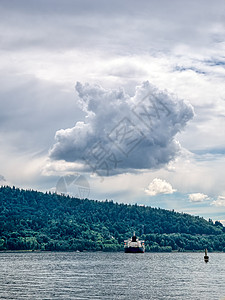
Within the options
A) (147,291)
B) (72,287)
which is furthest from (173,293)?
(72,287)

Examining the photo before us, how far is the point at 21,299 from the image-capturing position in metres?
106

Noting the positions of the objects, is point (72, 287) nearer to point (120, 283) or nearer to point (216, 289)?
point (120, 283)

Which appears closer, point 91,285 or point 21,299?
point 21,299

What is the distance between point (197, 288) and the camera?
444ft

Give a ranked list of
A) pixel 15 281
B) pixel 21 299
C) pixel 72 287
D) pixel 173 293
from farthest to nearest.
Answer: pixel 15 281 → pixel 72 287 → pixel 173 293 → pixel 21 299

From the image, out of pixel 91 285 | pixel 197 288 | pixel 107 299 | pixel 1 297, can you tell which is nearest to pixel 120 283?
pixel 91 285

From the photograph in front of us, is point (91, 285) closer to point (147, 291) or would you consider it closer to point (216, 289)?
point (147, 291)

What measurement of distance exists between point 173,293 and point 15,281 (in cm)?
5074

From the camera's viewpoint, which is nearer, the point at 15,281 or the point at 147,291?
the point at 147,291

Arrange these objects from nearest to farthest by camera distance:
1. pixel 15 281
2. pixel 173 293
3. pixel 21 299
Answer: pixel 21 299 < pixel 173 293 < pixel 15 281

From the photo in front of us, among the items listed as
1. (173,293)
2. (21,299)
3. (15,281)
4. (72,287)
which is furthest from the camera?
(15,281)

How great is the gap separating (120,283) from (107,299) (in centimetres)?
3946

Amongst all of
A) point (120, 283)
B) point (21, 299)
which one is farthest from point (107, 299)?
point (120, 283)

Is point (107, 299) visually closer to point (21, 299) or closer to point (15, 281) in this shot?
point (21, 299)
